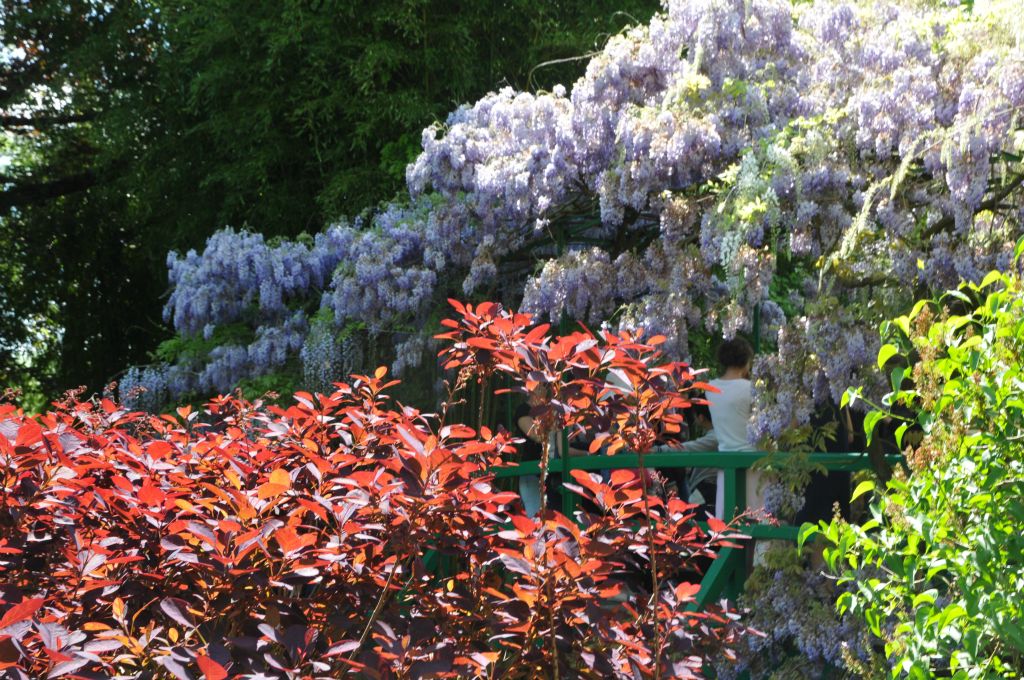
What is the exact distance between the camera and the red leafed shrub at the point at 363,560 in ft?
7.50

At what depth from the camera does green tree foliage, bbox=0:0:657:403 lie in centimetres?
1233

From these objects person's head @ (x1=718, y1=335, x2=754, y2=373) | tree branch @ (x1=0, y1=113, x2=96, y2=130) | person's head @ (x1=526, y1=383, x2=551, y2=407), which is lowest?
person's head @ (x1=718, y1=335, x2=754, y2=373)

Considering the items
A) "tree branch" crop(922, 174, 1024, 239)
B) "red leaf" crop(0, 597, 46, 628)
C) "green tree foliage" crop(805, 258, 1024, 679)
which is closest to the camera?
"red leaf" crop(0, 597, 46, 628)

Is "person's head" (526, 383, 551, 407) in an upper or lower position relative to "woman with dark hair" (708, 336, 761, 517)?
upper

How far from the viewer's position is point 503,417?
336 inches

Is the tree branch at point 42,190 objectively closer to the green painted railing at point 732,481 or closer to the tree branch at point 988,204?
the green painted railing at point 732,481

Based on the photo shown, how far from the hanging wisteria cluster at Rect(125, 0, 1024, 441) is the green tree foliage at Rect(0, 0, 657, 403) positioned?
366 cm

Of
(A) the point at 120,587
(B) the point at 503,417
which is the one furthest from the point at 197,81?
(A) the point at 120,587

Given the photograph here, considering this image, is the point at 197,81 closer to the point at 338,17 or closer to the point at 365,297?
the point at 338,17

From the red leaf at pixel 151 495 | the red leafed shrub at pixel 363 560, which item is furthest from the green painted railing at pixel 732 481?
the red leaf at pixel 151 495

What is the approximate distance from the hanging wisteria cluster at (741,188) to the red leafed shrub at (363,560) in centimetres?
211

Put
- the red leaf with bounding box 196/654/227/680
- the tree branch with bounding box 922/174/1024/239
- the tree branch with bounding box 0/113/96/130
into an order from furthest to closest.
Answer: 1. the tree branch with bounding box 0/113/96/130
2. the tree branch with bounding box 922/174/1024/239
3. the red leaf with bounding box 196/654/227/680

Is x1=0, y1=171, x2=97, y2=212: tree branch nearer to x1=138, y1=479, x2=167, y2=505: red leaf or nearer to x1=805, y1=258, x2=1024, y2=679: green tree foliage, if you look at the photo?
x1=138, y1=479, x2=167, y2=505: red leaf

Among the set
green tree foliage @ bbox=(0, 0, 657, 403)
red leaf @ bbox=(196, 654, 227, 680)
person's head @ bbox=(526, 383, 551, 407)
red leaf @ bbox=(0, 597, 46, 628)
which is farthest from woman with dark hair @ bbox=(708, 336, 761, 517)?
green tree foliage @ bbox=(0, 0, 657, 403)
